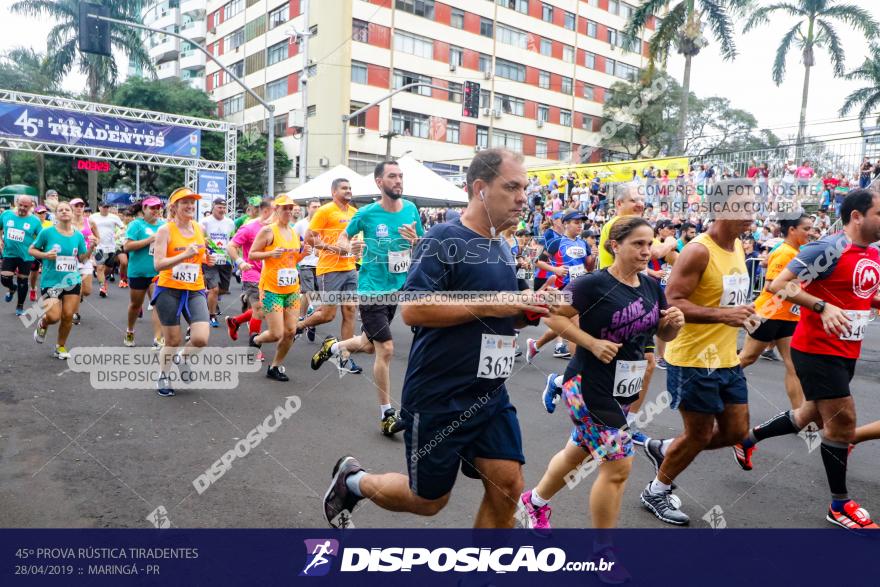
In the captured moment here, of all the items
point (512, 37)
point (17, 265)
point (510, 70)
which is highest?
point (512, 37)

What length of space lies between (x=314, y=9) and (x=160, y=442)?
39081 mm

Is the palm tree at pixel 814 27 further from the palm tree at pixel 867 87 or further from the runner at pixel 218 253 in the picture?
the runner at pixel 218 253

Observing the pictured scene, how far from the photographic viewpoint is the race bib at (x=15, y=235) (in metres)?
10.2

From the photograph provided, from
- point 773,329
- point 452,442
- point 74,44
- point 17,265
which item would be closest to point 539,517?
point 452,442

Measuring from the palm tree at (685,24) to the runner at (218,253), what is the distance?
1811 centimetres

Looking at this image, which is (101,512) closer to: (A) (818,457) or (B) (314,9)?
(A) (818,457)

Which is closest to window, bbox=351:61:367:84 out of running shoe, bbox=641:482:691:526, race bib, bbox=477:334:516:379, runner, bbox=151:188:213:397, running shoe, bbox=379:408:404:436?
runner, bbox=151:188:213:397

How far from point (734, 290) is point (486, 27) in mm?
44504

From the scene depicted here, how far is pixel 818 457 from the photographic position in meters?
4.95

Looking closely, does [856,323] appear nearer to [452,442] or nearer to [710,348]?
[710,348]

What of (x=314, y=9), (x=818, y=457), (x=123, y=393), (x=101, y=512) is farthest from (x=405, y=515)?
(x=314, y=9)

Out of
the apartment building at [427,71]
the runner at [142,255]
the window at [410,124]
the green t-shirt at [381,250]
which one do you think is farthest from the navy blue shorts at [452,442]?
the window at [410,124]

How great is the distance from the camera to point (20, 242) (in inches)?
402

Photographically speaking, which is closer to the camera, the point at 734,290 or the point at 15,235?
the point at 734,290
